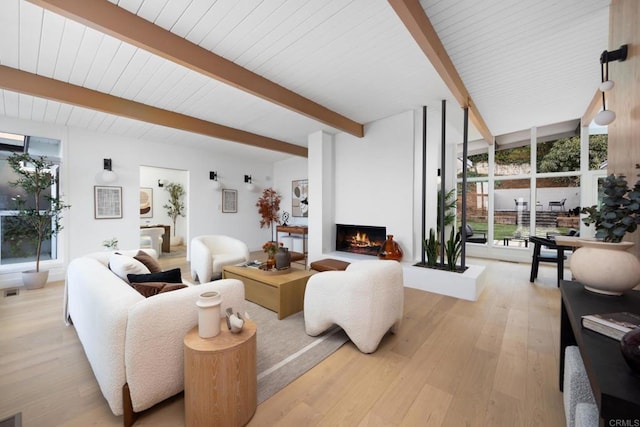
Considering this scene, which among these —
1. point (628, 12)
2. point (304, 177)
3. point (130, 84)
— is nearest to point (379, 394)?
point (628, 12)

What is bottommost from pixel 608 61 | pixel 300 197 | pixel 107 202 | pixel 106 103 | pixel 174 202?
pixel 107 202

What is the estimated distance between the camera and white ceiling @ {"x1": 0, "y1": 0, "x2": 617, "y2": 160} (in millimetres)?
2047

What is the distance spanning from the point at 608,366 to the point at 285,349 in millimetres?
1987

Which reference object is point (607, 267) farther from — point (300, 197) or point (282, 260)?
point (300, 197)

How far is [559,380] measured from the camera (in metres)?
1.73

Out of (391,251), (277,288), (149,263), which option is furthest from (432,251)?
(149,263)

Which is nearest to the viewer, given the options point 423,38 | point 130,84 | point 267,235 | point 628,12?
point 628,12

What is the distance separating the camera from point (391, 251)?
4.21m

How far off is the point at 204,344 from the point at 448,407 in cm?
152

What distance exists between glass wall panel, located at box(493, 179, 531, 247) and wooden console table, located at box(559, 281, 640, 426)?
17.0 feet

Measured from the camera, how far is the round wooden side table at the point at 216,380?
134 centimetres

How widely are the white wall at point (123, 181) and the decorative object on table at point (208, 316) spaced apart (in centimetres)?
469

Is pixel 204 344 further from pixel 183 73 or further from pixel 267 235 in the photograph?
pixel 267 235

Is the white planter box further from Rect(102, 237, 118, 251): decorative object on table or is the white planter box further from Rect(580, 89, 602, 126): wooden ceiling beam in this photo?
Rect(102, 237, 118, 251): decorative object on table
